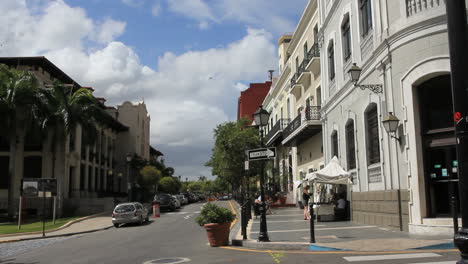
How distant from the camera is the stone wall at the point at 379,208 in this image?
14.1m

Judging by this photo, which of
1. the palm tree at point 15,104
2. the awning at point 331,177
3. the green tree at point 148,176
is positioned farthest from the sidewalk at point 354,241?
the green tree at point 148,176

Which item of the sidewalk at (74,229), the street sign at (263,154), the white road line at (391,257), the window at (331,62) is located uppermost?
the window at (331,62)

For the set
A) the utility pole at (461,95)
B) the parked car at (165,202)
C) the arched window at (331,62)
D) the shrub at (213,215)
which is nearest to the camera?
the utility pole at (461,95)

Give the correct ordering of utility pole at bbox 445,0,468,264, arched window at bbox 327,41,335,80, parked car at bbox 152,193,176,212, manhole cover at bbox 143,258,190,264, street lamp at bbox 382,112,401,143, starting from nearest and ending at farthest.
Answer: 1. utility pole at bbox 445,0,468,264
2. manhole cover at bbox 143,258,190,264
3. street lamp at bbox 382,112,401,143
4. arched window at bbox 327,41,335,80
5. parked car at bbox 152,193,176,212

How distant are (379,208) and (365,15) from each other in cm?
747

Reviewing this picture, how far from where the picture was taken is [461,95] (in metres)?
4.76

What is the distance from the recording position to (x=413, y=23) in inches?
533

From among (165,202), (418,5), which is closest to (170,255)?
(418,5)

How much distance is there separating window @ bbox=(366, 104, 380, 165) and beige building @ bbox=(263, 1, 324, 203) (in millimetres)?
8987

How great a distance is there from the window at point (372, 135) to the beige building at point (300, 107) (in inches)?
354

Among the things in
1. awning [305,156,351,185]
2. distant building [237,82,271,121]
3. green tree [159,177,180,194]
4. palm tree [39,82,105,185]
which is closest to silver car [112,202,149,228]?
palm tree [39,82,105,185]

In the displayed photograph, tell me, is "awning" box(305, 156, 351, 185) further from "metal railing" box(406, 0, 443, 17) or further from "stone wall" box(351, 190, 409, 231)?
"metal railing" box(406, 0, 443, 17)

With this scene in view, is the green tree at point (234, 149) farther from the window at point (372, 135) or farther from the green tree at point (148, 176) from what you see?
the window at point (372, 135)

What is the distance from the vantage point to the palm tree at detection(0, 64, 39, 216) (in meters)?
30.1
